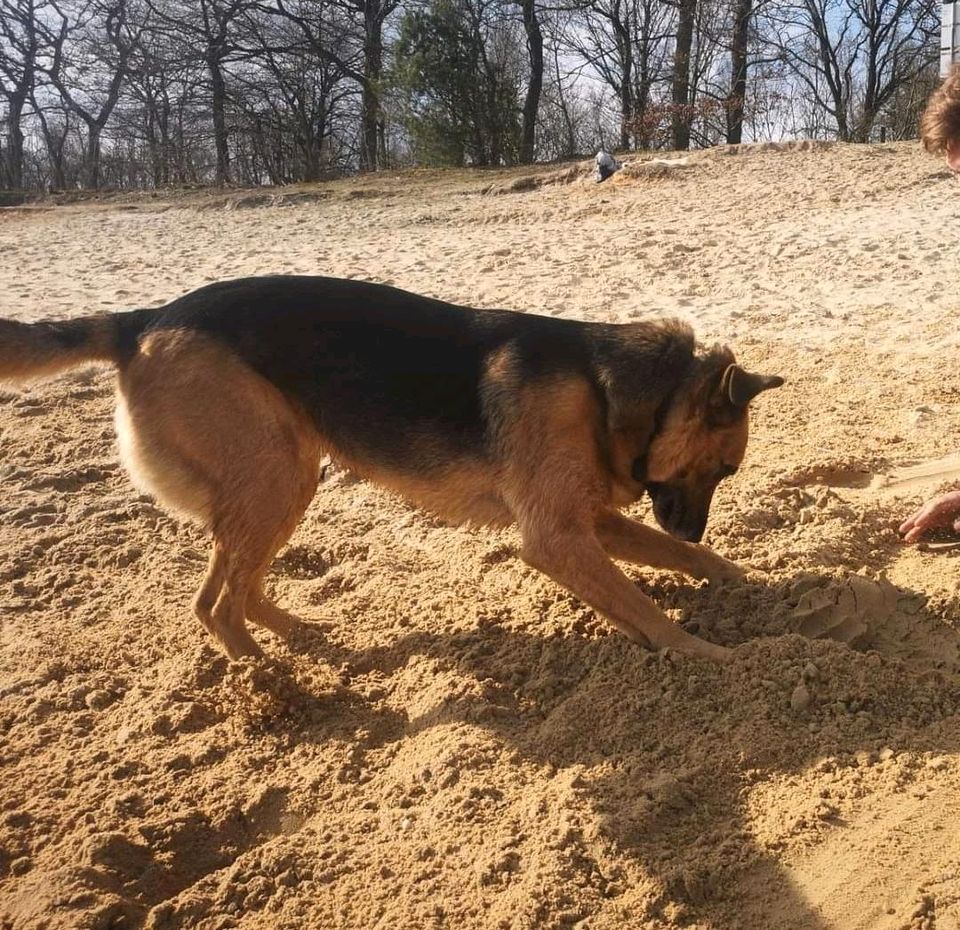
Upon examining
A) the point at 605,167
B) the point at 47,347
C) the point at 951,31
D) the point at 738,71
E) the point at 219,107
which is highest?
the point at 738,71

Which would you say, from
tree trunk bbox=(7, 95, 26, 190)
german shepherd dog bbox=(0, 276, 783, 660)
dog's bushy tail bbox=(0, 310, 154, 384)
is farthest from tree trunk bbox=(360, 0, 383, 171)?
german shepherd dog bbox=(0, 276, 783, 660)

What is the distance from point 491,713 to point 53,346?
258cm

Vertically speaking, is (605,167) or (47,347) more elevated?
(605,167)

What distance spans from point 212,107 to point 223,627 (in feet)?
97.1

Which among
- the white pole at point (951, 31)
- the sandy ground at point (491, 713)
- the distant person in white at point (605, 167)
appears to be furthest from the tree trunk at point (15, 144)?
the white pole at point (951, 31)

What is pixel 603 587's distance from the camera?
151 inches

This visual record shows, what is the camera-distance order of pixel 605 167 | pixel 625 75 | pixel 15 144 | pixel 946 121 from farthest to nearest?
pixel 15 144
pixel 625 75
pixel 605 167
pixel 946 121

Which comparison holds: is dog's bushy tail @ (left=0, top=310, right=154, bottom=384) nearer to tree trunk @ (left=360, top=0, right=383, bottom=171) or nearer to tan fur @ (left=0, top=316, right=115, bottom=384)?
tan fur @ (left=0, top=316, right=115, bottom=384)

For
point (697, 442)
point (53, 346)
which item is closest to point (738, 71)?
point (697, 442)

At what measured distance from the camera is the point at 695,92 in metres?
26.5

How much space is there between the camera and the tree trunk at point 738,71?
25.9 m

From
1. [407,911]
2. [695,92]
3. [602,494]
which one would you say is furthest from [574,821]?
[695,92]

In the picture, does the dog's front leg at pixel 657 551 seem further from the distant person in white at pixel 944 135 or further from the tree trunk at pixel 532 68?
the tree trunk at pixel 532 68

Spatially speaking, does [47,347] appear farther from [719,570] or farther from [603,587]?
[719,570]
